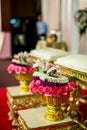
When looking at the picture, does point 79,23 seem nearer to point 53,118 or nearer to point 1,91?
point 1,91

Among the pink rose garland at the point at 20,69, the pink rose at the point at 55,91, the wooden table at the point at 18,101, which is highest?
the pink rose at the point at 55,91

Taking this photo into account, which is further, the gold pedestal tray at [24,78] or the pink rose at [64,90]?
the gold pedestal tray at [24,78]

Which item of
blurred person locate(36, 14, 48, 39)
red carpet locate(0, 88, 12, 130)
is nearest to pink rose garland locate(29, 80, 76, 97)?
red carpet locate(0, 88, 12, 130)

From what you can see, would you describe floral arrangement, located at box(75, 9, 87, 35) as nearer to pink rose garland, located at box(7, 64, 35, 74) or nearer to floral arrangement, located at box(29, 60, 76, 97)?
pink rose garland, located at box(7, 64, 35, 74)

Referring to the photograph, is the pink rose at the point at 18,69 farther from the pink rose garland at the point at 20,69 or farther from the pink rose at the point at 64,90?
the pink rose at the point at 64,90

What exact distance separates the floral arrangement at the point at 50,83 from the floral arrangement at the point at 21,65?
0.54 m

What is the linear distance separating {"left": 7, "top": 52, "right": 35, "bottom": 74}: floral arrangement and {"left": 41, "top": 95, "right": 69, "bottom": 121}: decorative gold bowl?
61cm

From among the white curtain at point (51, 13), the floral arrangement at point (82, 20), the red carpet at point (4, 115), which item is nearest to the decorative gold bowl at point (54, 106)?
the red carpet at point (4, 115)

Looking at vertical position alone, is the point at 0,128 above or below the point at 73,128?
below

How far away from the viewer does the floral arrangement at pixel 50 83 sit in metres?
1.40

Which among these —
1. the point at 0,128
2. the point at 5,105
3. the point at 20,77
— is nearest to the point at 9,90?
the point at 20,77

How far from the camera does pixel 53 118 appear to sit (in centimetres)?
148

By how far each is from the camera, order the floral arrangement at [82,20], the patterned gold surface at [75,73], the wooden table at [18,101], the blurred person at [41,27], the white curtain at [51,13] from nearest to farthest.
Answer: the patterned gold surface at [75,73] < the wooden table at [18,101] < the floral arrangement at [82,20] < the white curtain at [51,13] < the blurred person at [41,27]

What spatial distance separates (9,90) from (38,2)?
19.0 feet
